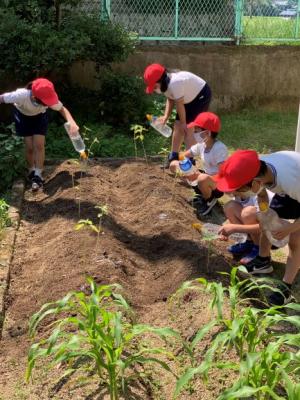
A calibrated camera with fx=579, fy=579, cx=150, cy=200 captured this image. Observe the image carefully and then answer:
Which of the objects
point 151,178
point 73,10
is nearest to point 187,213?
point 151,178

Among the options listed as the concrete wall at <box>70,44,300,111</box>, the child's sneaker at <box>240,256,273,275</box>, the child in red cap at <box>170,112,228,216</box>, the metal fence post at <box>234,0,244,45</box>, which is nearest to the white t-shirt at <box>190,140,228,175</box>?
the child in red cap at <box>170,112,228,216</box>

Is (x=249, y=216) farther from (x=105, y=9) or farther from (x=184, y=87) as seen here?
(x=105, y=9)

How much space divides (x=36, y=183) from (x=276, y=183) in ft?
10.1

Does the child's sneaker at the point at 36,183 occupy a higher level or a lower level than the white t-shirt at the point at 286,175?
lower

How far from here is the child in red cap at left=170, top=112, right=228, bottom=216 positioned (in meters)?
4.87

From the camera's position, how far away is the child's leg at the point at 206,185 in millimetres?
5016

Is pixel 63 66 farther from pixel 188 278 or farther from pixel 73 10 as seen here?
pixel 188 278

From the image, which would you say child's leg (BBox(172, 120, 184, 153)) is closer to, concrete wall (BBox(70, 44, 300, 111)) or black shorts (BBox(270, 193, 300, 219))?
black shorts (BBox(270, 193, 300, 219))

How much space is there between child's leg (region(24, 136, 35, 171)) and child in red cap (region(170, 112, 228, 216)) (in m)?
1.69

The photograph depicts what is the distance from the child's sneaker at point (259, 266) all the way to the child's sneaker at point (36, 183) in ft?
8.38

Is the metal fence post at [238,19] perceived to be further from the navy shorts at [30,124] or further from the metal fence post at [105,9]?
the navy shorts at [30,124]

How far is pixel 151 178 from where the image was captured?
19.2ft

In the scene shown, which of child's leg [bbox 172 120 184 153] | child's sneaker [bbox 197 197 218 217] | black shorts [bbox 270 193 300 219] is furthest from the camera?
child's leg [bbox 172 120 184 153]

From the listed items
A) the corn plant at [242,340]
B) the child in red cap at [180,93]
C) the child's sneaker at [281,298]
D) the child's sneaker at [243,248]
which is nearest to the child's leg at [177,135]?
the child in red cap at [180,93]
